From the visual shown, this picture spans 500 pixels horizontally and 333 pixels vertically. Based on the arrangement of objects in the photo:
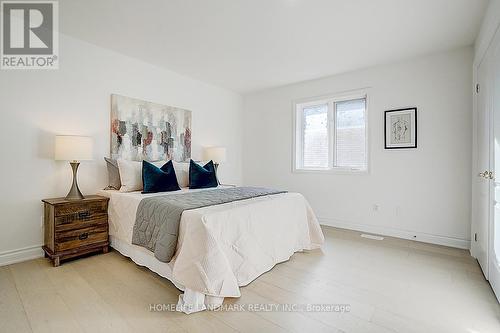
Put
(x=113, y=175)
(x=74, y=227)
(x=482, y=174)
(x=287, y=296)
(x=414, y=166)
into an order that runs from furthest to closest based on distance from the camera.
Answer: (x=414, y=166) → (x=113, y=175) → (x=74, y=227) → (x=482, y=174) → (x=287, y=296)

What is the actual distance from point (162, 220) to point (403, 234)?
10.5 ft

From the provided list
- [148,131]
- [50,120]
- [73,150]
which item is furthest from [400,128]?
[50,120]

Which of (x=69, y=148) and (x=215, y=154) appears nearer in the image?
(x=69, y=148)

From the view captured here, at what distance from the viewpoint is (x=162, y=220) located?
204 centimetres

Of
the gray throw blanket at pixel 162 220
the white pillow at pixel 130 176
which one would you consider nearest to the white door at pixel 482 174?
the gray throw blanket at pixel 162 220

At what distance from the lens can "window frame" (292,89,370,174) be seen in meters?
3.77

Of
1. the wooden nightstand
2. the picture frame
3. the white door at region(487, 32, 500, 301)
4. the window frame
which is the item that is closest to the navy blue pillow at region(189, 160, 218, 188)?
the wooden nightstand

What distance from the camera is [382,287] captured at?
2057 millimetres

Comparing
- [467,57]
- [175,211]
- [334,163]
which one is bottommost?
[175,211]

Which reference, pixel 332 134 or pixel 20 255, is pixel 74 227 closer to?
pixel 20 255

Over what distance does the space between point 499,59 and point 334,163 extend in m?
2.41

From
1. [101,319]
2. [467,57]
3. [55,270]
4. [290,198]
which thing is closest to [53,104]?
[55,270]

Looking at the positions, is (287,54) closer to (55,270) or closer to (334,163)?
(334,163)

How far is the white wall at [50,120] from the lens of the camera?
8.15 ft
